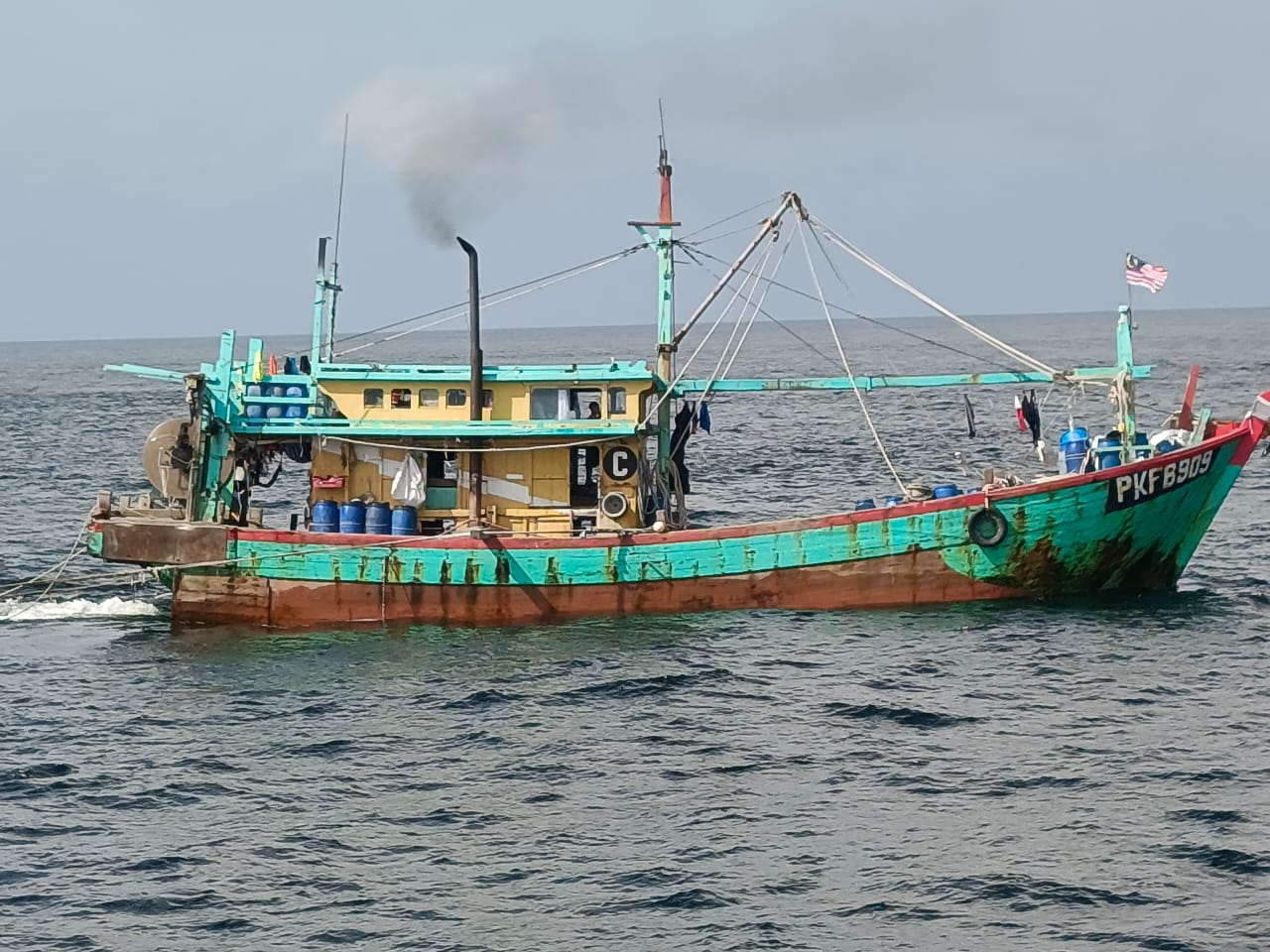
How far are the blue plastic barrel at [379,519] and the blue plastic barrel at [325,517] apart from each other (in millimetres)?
800

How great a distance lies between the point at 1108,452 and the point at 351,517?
14370 mm

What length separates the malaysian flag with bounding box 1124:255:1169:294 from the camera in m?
32.9

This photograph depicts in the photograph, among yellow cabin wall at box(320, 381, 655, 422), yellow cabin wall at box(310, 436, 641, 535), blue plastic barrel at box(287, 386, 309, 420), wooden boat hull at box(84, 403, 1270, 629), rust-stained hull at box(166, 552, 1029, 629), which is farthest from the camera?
blue plastic barrel at box(287, 386, 309, 420)

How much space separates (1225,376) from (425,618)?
88643mm

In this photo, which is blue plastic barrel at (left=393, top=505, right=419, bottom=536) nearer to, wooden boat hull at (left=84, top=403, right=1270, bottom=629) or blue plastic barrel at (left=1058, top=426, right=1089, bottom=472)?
wooden boat hull at (left=84, top=403, right=1270, bottom=629)

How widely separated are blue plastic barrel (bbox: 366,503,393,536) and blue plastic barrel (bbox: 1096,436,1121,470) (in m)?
13.3

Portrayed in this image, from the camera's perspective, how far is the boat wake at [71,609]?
1371 inches

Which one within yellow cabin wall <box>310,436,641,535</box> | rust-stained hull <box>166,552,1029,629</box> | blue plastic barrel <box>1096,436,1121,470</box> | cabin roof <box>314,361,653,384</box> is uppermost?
cabin roof <box>314,361,653,384</box>

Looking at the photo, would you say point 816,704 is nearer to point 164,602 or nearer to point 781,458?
point 164,602

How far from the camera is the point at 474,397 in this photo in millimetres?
31828

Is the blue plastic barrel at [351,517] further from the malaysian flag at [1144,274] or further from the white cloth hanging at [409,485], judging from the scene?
the malaysian flag at [1144,274]

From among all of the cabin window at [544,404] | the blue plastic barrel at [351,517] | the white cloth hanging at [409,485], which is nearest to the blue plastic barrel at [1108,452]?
the cabin window at [544,404]

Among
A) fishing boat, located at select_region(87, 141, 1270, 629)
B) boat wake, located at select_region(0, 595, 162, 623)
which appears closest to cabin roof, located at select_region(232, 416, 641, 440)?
fishing boat, located at select_region(87, 141, 1270, 629)

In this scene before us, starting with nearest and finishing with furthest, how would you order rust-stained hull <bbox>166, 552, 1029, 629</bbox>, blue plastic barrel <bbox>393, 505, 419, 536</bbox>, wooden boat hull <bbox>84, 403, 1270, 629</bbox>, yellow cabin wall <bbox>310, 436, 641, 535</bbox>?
wooden boat hull <bbox>84, 403, 1270, 629</bbox>, rust-stained hull <bbox>166, 552, 1029, 629</bbox>, blue plastic barrel <bbox>393, 505, 419, 536</bbox>, yellow cabin wall <bbox>310, 436, 641, 535</bbox>
